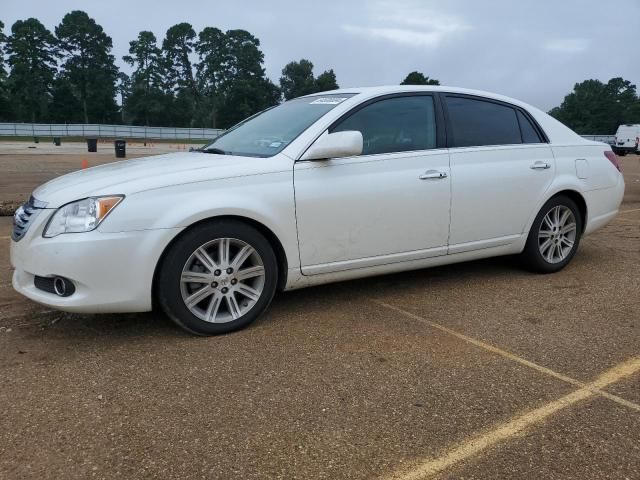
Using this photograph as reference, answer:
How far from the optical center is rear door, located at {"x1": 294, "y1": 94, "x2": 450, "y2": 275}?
3.82 m

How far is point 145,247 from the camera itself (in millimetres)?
3301

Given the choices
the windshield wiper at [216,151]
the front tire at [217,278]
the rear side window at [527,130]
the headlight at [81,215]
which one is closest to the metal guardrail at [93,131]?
the rear side window at [527,130]

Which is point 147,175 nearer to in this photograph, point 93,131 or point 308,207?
point 308,207

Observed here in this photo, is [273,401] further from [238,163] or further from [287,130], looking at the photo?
[287,130]

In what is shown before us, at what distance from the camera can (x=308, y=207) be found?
376cm

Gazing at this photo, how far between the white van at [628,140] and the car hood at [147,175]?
4256 cm

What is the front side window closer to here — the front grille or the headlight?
the headlight

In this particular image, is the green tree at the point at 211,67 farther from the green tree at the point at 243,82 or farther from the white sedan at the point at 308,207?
the white sedan at the point at 308,207

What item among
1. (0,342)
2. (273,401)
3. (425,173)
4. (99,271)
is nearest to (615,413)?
(273,401)


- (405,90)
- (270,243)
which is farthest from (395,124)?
(270,243)

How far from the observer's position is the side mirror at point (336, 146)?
12.2 ft

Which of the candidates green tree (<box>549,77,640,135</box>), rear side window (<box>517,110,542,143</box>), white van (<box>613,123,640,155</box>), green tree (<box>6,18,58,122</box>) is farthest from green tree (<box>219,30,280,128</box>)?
rear side window (<box>517,110,542,143</box>)

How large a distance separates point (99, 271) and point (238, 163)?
3.60ft

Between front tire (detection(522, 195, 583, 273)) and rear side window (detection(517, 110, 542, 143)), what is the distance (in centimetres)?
54
